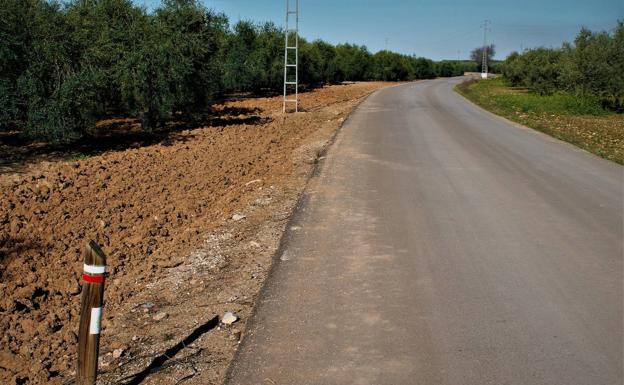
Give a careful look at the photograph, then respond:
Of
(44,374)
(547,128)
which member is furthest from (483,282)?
(547,128)

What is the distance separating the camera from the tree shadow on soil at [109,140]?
1505 cm

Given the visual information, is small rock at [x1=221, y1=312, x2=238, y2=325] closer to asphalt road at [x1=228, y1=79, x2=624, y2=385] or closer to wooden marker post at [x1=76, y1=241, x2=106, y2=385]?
asphalt road at [x1=228, y1=79, x2=624, y2=385]

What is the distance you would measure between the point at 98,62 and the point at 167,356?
1460 cm

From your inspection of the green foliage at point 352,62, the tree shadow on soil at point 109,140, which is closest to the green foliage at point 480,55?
the green foliage at point 352,62

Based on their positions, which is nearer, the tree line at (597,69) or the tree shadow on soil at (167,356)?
the tree shadow on soil at (167,356)

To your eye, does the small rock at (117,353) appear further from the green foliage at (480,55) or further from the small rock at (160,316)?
the green foliage at (480,55)

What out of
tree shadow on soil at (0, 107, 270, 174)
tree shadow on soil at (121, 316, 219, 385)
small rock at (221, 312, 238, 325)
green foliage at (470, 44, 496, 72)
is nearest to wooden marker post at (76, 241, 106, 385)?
tree shadow on soil at (121, 316, 219, 385)

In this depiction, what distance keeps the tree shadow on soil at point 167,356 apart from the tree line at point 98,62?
1179cm

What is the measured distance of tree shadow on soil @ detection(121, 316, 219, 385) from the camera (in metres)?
3.96

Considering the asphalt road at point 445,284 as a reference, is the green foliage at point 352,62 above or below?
above

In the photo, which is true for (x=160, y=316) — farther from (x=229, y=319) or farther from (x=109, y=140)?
(x=109, y=140)

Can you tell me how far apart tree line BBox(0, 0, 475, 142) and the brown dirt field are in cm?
186

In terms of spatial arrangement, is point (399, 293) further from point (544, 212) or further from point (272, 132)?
point (272, 132)

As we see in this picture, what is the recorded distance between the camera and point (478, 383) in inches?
146
